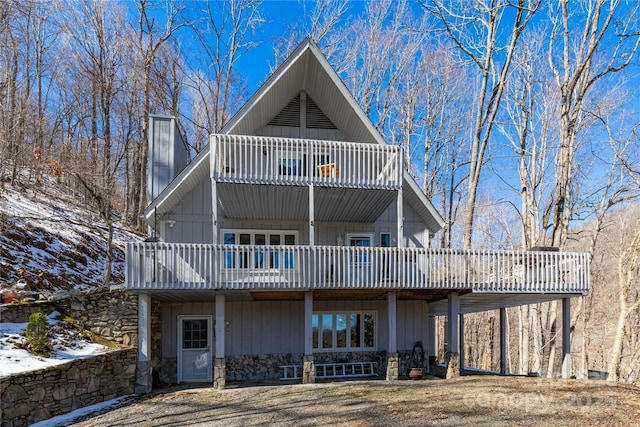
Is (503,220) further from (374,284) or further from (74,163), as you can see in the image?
(74,163)

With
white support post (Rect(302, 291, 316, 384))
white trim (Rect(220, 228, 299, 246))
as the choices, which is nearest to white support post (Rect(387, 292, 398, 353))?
white support post (Rect(302, 291, 316, 384))

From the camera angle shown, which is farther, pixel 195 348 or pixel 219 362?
pixel 195 348

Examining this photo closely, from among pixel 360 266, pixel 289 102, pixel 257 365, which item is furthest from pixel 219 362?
pixel 289 102

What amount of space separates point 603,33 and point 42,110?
2691cm

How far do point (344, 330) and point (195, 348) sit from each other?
4.63 metres

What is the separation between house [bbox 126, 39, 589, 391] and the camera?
1126cm

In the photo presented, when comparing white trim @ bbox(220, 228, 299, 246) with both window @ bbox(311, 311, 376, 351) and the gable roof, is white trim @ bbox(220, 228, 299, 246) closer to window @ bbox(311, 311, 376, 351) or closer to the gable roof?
the gable roof

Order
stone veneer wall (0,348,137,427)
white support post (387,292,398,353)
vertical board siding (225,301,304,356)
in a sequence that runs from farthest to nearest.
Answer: vertical board siding (225,301,304,356)
white support post (387,292,398,353)
stone veneer wall (0,348,137,427)

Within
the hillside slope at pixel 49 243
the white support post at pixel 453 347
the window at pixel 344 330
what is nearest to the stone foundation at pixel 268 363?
the window at pixel 344 330

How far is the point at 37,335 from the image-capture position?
9078 mm

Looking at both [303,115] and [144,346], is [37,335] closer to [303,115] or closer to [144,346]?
[144,346]

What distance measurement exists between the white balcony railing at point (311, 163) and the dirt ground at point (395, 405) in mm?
5160

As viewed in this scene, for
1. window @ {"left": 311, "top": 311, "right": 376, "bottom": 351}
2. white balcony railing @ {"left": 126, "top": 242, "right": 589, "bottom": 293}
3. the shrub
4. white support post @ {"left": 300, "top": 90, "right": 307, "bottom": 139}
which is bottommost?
window @ {"left": 311, "top": 311, "right": 376, "bottom": 351}

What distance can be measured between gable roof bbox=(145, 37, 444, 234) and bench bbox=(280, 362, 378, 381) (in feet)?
16.1
